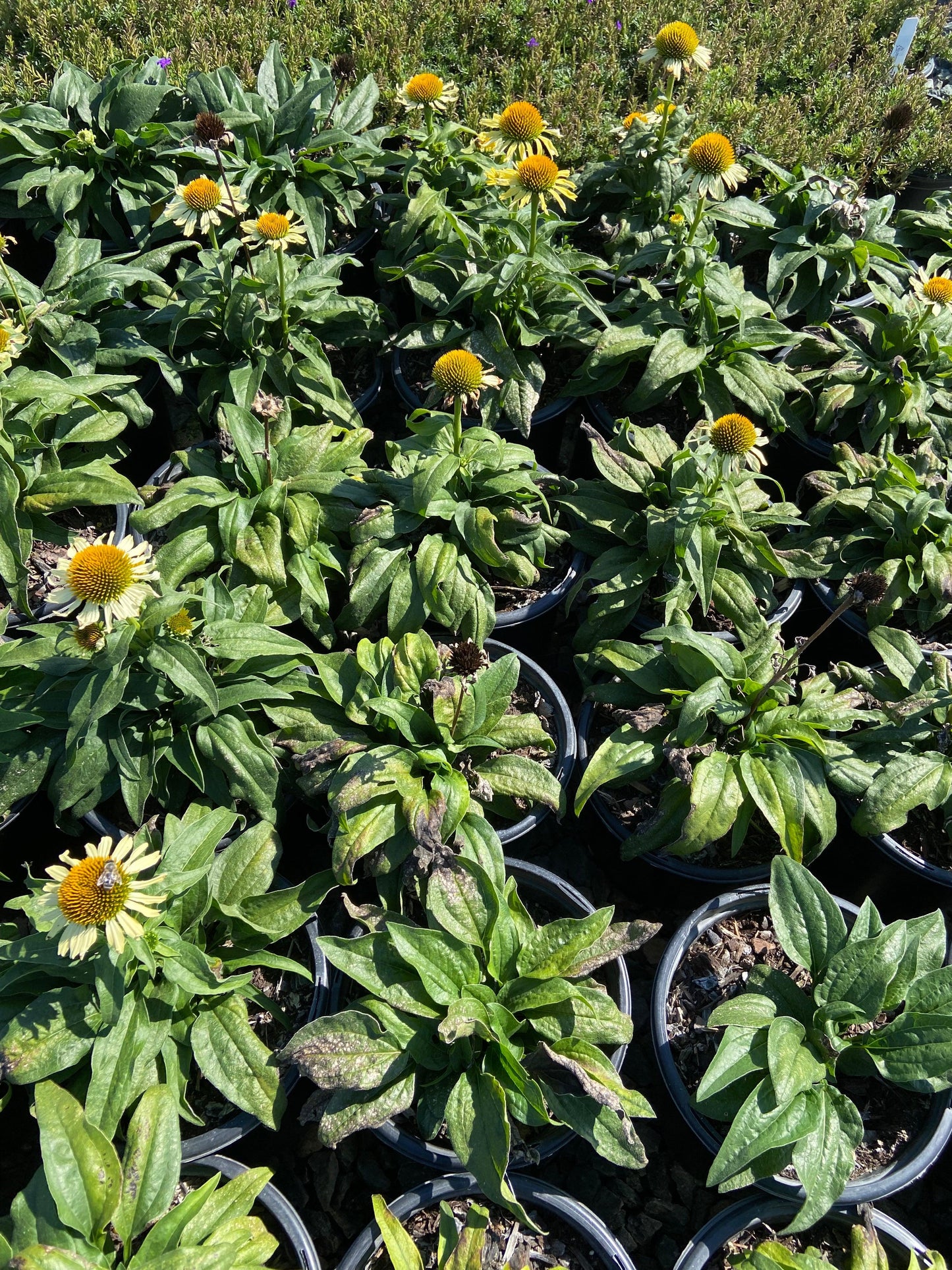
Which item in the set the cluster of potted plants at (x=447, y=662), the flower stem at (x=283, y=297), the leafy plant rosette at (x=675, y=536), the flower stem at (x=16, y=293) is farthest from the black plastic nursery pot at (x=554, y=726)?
the flower stem at (x=16, y=293)

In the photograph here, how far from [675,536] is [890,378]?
1425 millimetres

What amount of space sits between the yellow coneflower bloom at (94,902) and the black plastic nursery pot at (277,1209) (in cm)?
61

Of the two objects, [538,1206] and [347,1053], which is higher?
[347,1053]

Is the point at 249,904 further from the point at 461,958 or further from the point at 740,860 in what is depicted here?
the point at 740,860

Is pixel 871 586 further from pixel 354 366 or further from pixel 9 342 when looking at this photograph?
pixel 9 342

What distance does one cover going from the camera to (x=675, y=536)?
3.03 m

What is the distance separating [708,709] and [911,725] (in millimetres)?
623

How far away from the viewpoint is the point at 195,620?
8.73 ft

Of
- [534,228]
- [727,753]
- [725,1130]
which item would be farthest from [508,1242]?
[534,228]

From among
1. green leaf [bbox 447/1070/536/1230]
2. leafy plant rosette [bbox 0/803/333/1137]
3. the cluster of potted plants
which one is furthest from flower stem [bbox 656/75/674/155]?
green leaf [bbox 447/1070/536/1230]

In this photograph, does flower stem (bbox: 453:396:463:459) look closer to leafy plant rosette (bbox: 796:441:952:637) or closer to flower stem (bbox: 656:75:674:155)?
leafy plant rosette (bbox: 796:441:952:637)

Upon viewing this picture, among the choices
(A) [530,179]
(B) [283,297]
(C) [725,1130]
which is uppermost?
(A) [530,179]

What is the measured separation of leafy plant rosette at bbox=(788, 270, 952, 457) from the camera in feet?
12.1

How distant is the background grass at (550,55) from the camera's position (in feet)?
19.3
